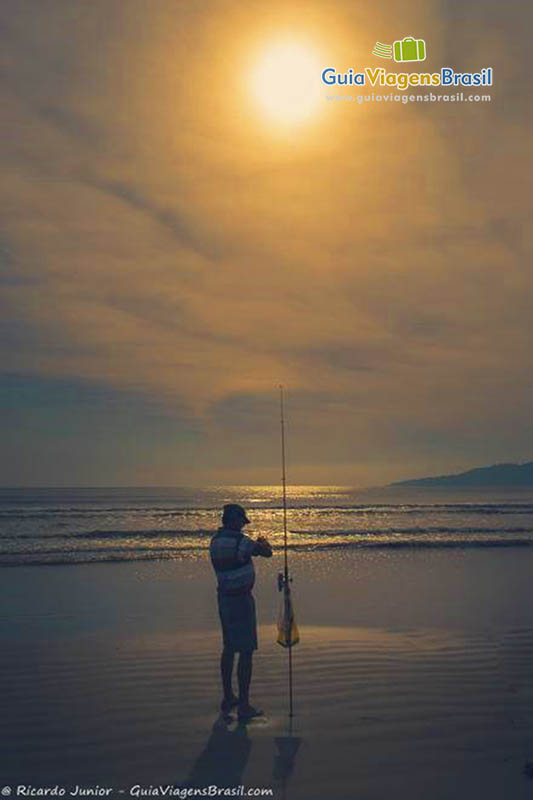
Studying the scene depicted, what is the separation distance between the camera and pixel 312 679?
23.3 ft

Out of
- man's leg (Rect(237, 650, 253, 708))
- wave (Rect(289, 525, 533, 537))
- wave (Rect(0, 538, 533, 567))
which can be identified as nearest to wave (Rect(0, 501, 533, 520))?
wave (Rect(289, 525, 533, 537))

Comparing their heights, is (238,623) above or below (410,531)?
below

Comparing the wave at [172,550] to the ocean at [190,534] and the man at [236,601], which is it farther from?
the man at [236,601]

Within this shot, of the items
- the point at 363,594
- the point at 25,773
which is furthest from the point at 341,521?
the point at 25,773

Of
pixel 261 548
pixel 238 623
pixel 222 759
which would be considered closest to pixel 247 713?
pixel 238 623

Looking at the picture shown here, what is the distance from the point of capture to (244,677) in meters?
6.02

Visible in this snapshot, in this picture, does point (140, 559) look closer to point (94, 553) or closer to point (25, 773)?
point (94, 553)

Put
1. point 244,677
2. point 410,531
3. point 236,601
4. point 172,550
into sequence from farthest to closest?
1. point 410,531
2. point 172,550
3. point 236,601
4. point 244,677

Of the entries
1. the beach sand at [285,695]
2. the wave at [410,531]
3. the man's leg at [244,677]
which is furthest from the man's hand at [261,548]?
the wave at [410,531]

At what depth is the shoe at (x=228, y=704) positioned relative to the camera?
6031mm

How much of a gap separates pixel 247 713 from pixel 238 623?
0.74 m

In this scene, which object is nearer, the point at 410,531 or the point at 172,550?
the point at 172,550

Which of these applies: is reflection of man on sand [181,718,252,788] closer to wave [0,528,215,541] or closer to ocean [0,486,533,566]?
ocean [0,486,533,566]

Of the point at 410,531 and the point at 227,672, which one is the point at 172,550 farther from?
the point at 227,672
